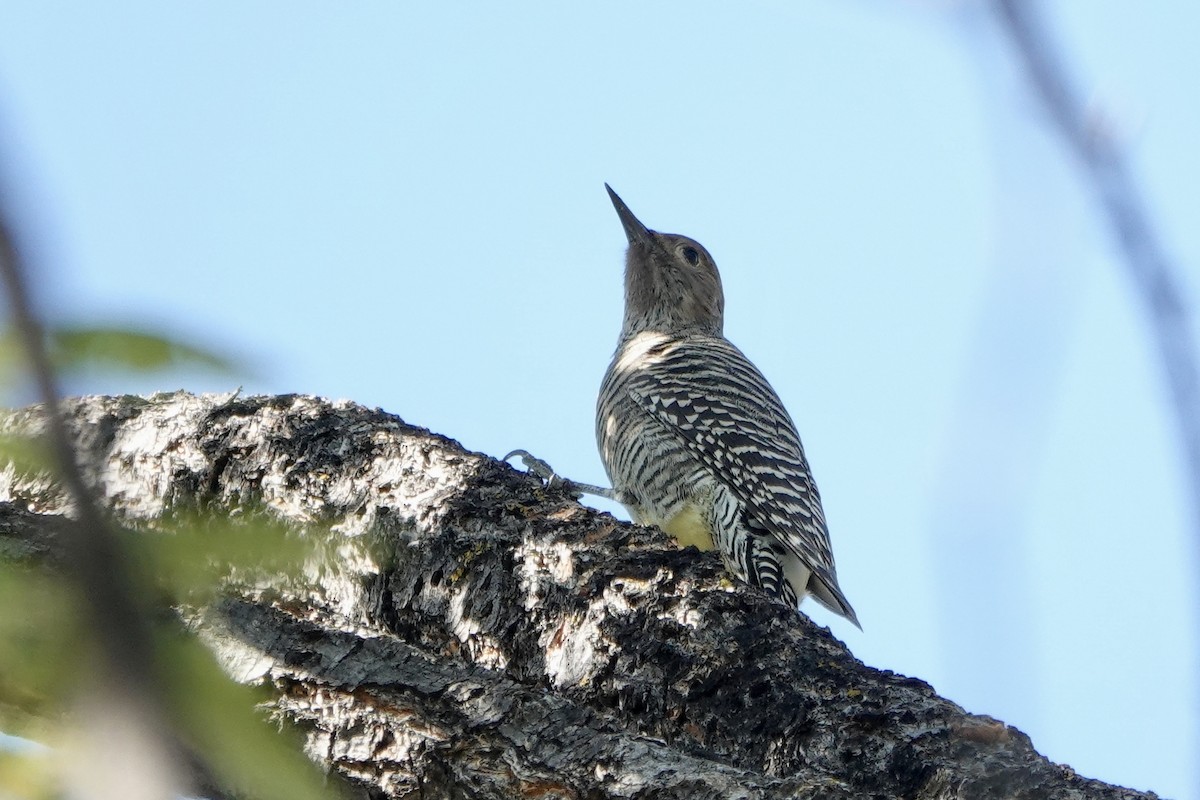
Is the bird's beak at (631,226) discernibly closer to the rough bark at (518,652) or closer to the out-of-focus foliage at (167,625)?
the rough bark at (518,652)

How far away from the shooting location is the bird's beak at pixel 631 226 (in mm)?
11484

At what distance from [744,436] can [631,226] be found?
3.37 metres

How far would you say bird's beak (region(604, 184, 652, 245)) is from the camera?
11484 millimetres

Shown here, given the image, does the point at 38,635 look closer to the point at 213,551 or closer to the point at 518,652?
the point at 213,551

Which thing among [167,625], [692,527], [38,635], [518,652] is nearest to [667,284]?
[692,527]

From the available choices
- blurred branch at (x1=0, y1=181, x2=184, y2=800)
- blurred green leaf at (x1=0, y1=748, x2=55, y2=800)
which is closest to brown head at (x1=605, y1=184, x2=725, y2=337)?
blurred green leaf at (x1=0, y1=748, x2=55, y2=800)

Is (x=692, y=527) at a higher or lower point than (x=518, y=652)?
higher

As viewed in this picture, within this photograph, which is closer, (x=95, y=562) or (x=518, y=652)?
(x=95, y=562)

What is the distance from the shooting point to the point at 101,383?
1.98 metres

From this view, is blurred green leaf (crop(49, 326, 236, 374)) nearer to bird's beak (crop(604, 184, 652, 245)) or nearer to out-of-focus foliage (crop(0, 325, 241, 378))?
out-of-focus foliage (crop(0, 325, 241, 378))

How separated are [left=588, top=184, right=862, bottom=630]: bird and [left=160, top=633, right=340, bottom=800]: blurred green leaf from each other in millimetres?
5417

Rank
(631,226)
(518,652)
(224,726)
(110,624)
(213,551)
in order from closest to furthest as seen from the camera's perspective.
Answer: (110,624) → (224,726) → (213,551) → (518,652) → (631,226)

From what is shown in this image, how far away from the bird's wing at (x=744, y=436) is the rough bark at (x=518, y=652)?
3080 millimetres

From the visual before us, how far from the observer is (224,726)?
209 cm
